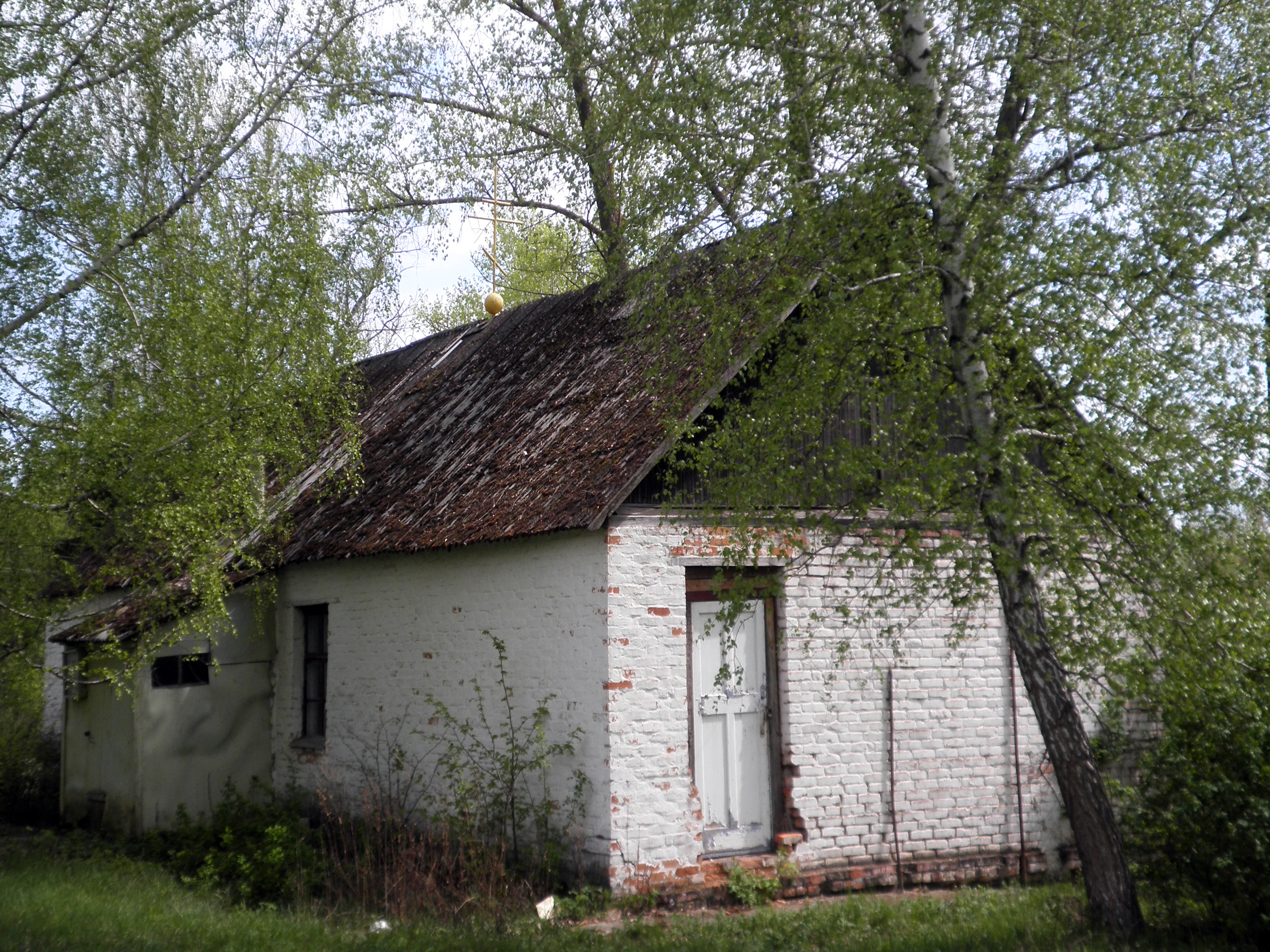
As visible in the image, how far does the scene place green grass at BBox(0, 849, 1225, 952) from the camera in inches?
268

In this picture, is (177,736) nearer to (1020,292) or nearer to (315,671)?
(315,671)

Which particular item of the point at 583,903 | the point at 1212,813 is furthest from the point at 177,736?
the point at 1212,813

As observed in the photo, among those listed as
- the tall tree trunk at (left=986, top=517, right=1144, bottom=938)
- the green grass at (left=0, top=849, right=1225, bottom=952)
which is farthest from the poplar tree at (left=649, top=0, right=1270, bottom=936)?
the green grass at (left=0, top=849, right=1225, bottom=952)

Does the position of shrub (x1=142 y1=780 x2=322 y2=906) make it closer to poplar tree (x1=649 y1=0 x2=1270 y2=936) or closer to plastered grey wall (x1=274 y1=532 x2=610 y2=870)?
plastered grey wall (x1=274 y1=532 x2=610 y2=870)

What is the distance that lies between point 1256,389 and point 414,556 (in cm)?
765

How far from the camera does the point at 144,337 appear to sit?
32.3 feet

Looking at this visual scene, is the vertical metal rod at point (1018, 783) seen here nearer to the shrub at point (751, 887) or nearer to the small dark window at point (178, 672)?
the shrub at point (751, 887)

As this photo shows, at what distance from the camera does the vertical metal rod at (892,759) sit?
9289 mm

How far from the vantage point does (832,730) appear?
9359 mm

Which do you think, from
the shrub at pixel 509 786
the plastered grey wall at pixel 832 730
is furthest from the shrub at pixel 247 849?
the plastered grey wall at pixel 832 730

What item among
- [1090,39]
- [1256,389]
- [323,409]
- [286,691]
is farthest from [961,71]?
[286,691]

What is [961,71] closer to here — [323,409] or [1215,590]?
[1215,590]

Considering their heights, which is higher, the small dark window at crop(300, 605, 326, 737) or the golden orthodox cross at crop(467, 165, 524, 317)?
the golden orthodox cross at crop(467, 165, 524, 317)

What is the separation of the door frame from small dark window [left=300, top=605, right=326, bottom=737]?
529cm
